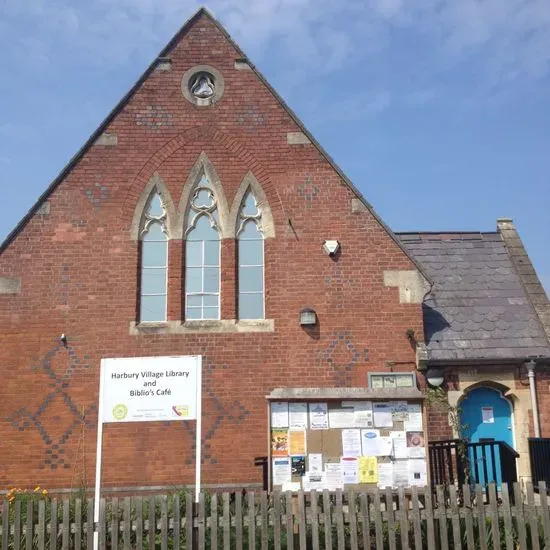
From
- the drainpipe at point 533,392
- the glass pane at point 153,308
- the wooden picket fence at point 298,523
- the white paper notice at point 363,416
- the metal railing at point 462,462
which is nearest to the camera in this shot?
the wooden picket fence at point 298,523

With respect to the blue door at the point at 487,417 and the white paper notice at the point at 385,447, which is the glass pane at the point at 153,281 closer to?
the white paper notice at the point at 385,447

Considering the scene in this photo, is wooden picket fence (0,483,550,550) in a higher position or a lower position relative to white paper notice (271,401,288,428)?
lower

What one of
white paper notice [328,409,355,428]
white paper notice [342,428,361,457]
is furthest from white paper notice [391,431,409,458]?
white paper notice [328,409,355,428]

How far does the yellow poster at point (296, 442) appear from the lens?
815 cm

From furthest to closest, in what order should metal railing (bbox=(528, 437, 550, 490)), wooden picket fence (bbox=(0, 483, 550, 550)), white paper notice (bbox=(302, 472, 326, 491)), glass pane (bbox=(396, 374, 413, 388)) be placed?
glass pane (bbox=(396, 374, 413, 388)), metal railing (bbox=(528, 437, 550, 490)), white paper notice (bbox=(302, 472, 326, 491)), wooden picket fence (bbox=(0, 483, 550, 550))

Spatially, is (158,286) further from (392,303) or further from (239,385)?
(392,303)

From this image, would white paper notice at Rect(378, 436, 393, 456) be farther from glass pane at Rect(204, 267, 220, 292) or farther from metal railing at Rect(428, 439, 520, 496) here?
glass pane at Rect(204, 267, 220, 292)

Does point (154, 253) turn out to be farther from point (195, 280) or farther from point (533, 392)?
point (533, 392)

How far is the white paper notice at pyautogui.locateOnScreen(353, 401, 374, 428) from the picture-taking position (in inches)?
326

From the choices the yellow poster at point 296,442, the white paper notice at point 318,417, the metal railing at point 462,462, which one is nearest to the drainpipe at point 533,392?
the metal railing at point 462,462

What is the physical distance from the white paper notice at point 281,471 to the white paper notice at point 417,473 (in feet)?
4.98

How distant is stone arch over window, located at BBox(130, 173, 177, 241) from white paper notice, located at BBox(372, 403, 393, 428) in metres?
6.00

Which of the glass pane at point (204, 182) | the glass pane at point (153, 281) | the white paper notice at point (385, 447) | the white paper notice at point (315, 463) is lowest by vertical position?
the white paper notice at point (315, 463)

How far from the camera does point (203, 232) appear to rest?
509 inches
